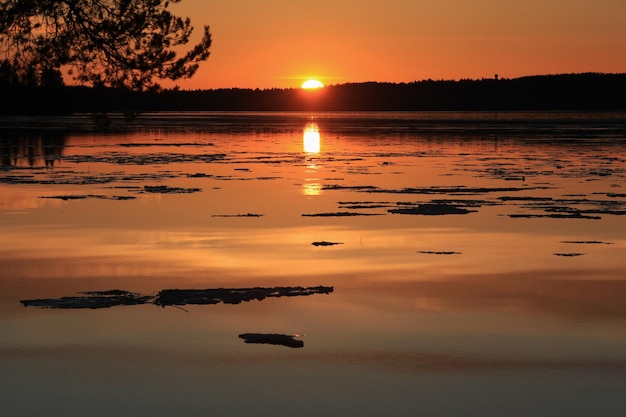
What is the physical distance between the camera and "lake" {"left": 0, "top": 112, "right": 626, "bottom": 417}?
918 centimetres

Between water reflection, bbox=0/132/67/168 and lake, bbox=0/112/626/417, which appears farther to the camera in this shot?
water reflection, bbox=0/132/67/168

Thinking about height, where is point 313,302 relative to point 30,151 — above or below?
above

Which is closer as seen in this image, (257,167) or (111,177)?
(111,177)

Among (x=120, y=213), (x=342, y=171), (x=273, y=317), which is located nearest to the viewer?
(x=273, y=317)

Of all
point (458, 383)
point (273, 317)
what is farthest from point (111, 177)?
point (458, 383)

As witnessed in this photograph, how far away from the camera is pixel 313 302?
42.1 feet

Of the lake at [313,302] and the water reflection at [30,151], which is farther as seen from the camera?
the water reflection at [30,151]

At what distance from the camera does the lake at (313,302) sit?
918 centimetres

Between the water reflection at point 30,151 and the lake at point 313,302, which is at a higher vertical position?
the lake at point 313,302

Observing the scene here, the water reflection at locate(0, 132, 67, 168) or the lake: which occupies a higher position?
the lake

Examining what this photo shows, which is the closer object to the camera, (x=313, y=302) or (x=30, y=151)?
(x=313, y=302)

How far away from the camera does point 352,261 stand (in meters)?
A: 15.9

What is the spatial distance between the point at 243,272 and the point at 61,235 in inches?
193

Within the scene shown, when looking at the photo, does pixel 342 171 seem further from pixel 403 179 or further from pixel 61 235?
pixel 61 235
